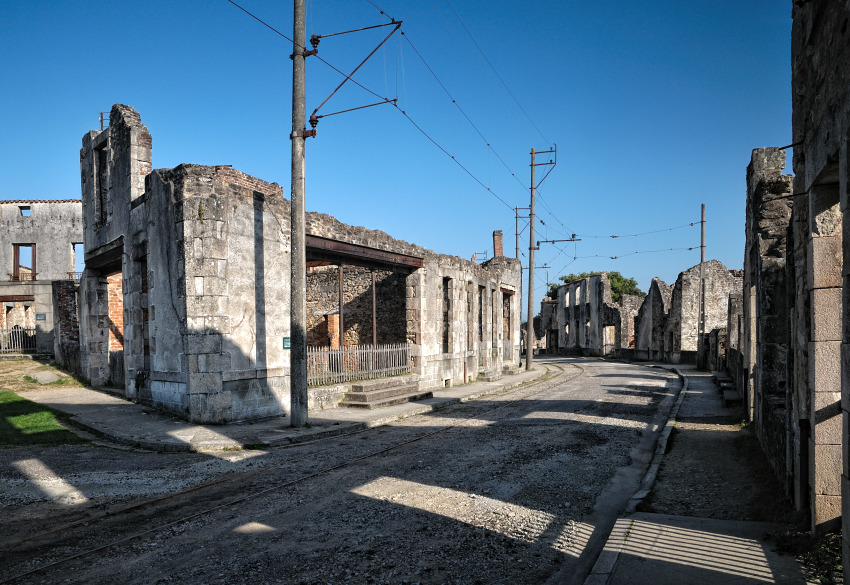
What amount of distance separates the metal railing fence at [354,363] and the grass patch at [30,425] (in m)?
5.12

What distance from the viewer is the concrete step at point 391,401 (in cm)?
1401

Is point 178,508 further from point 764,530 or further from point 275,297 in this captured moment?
point 275,297

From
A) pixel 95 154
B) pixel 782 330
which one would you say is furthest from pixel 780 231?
pixel 95 154

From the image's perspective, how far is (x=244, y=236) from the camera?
12156mm

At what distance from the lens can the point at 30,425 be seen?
432 inches

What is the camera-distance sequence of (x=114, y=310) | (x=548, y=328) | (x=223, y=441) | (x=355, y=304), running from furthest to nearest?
(x=548, y=328) < (x=355, y=304) < (x=114, y=310) < (x=223, y=441)

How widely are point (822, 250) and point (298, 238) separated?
864 cm

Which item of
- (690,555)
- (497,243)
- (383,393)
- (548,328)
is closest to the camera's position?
(690,555)

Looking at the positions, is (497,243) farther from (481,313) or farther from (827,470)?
(827,470)

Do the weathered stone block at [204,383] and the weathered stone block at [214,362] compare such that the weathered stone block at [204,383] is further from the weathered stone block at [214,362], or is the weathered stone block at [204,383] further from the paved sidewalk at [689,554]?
the paved sidewalk at [689,554]

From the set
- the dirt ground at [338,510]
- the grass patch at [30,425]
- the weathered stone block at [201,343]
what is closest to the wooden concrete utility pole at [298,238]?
the dirt ground at [338,510]

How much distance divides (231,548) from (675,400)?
13618 millimetres

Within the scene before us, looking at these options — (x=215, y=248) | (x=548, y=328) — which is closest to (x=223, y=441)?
(x=215, y=248)

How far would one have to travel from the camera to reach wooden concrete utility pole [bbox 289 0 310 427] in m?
11.2
